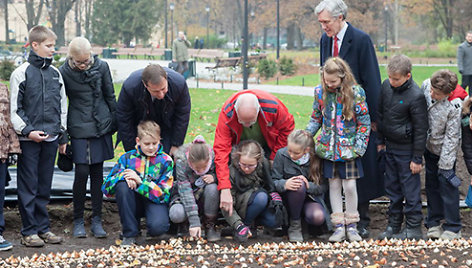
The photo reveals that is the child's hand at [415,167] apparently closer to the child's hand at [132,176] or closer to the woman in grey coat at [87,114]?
the child's hand at [132,176]

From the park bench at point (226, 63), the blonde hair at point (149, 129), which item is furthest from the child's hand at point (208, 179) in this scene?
the park bench at point (226, 63)

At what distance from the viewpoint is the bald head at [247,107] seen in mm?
4957

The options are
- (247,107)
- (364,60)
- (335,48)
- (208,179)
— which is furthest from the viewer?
(335,48)

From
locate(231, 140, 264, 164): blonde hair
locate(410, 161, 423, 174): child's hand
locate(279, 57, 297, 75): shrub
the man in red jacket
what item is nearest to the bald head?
the man in red jacket

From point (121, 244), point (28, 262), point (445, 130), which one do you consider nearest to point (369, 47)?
point (445, 130)

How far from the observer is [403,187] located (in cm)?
528

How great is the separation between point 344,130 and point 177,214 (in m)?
1.54

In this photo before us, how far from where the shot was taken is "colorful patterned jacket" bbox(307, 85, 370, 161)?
514 cm

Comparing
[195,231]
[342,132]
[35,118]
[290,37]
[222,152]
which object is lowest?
[195,231]

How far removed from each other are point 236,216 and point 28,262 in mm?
1680

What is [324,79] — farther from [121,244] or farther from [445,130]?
[121,244]

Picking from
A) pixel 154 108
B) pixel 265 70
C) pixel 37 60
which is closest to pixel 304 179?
pixel 154 108

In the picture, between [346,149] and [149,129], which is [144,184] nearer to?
[149,129]

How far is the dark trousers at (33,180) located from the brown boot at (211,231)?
1.34 metres
